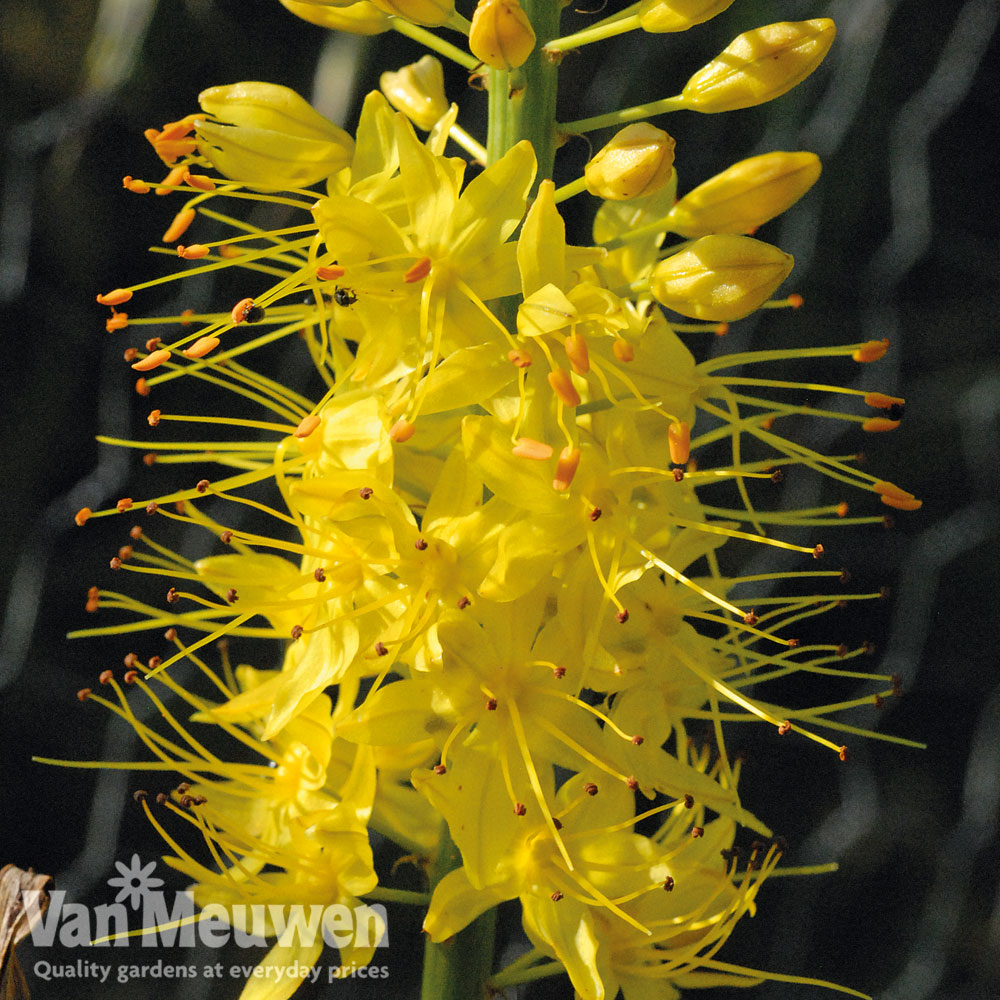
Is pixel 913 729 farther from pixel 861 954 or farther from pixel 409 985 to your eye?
pixel 409 985

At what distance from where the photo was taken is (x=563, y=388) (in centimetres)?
33

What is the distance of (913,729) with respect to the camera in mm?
961

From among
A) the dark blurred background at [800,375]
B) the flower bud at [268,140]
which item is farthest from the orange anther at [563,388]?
the dark blurred background at [800,375]

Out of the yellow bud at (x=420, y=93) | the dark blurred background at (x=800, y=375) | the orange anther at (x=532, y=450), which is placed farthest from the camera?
the dark blurred background at (x=800, y=375)

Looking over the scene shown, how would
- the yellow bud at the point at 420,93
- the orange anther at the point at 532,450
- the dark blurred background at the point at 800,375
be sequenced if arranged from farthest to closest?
the dark blurred background at the point at 800,375 → the yellow bud at the point at 420,93 → the orange anther at the point at 532,450

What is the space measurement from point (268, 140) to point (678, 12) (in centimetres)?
13

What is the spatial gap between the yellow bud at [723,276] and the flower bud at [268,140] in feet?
0.38

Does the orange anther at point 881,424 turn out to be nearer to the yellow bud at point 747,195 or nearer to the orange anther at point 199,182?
the yellow bud at point 747,195

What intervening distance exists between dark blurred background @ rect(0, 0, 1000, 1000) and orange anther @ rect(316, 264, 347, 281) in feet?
1.49

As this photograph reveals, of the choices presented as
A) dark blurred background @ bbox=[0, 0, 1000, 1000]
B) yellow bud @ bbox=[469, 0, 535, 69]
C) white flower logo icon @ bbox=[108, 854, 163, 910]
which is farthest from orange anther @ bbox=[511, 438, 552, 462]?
dark blurred background @ bbox=[0, 0, 1000, 1000]

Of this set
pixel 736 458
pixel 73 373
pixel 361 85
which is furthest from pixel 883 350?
pixel 73 373

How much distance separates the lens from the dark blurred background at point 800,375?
796mm

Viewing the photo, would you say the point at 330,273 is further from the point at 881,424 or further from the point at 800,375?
the point at 800,375

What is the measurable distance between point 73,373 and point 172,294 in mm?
115
